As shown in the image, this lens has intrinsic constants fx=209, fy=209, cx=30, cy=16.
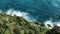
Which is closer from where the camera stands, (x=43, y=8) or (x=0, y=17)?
(x=0, y=17)

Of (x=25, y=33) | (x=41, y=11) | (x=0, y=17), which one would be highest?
(x=41, y=11)

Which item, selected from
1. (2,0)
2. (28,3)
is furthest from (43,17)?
(2,0)

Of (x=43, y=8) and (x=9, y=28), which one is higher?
(x=43, y=8)

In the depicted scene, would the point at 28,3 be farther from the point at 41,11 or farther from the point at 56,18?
the point at 56,18

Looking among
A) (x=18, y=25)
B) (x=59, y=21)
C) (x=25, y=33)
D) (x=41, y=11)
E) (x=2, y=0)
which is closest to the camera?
(x=25, y=33)

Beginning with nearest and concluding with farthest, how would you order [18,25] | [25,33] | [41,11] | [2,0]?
[25,33] < [18,25] < [41,11] < [2,0]

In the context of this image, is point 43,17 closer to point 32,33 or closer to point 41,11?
point 41,11
